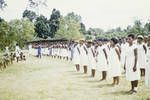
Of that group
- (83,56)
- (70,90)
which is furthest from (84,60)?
(70,90)

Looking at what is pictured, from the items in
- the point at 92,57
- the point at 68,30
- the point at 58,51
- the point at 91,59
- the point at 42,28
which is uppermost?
the point at 42,28

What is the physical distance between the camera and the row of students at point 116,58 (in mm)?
14508

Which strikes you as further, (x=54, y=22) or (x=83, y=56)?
(x=54, y=22)

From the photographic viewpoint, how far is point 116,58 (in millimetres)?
16984

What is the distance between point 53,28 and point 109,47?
88.5m

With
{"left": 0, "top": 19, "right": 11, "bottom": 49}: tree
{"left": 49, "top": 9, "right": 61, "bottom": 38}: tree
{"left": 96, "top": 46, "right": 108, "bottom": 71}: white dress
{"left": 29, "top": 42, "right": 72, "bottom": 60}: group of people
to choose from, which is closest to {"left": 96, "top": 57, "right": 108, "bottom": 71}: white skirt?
{"left": 96, "top": 46, "right": 108, "bottom": 71}: white dress

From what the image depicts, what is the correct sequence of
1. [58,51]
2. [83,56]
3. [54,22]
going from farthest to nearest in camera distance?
[54,22], [58,51], [83,56]

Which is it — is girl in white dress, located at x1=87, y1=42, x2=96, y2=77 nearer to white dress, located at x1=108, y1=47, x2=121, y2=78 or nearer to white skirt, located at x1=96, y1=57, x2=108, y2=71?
white skirt, located at x1=96, y1=57, x2=108, y2=71

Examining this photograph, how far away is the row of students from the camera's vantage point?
14.5 m

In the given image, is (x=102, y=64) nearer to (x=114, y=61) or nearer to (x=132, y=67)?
(x=114, y=61)

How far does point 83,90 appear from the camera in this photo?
15.8 metres

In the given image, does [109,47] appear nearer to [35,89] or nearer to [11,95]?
[35,89]

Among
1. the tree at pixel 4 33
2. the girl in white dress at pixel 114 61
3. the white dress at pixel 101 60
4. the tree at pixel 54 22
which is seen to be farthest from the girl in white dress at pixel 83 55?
the tree at pixel 54 22

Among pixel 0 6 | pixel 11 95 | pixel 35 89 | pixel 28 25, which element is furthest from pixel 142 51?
pixel 28 25
